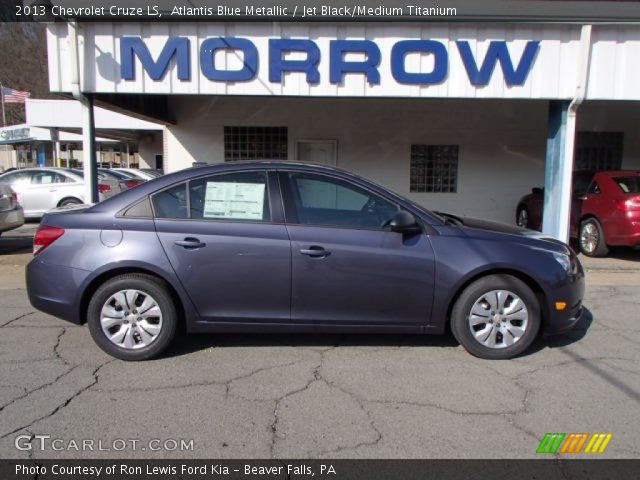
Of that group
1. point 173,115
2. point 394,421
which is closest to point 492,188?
point 173,115

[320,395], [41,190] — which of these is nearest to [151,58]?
[320,395]

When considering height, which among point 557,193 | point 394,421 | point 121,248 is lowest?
point 394,421

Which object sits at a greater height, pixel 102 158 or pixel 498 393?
pixel 102 158

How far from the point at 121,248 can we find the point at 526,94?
21.6ft

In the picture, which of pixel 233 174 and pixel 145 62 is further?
pixel 145 62

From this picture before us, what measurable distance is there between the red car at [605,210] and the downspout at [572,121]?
0.92 metres

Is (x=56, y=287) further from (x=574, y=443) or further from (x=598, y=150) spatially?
(x=598, y=150)

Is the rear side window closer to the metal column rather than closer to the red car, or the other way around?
the metal column

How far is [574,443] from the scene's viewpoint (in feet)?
9.56

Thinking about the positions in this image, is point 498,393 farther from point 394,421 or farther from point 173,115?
point 173,115

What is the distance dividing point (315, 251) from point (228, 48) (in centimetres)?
478

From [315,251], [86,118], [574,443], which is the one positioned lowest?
[574,443]

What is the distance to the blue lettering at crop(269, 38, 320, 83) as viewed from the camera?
24.1ft

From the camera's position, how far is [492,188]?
11602 mm
